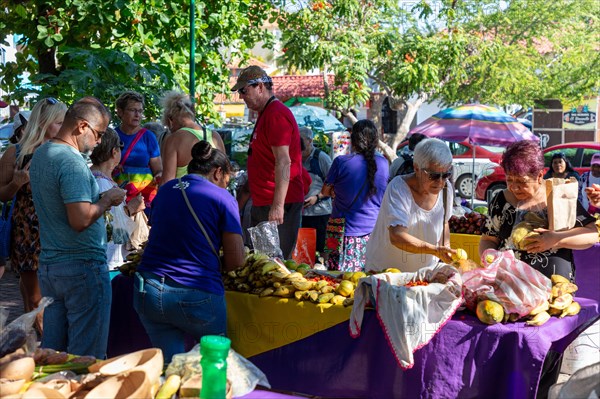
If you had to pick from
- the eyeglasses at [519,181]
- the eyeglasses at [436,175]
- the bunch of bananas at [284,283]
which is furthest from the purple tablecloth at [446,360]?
the eyeglasses at [436,175]

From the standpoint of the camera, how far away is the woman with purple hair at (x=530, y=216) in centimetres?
473

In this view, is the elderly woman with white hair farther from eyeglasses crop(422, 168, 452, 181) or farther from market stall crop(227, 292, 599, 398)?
market stall crop(227, 292, 599, 398)

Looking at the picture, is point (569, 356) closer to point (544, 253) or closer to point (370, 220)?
point (544, 253)

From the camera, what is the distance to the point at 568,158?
65.9 ft

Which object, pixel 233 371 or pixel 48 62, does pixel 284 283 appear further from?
pixel 48 62

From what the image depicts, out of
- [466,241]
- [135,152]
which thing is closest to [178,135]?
[135,152]

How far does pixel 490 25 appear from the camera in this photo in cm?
2378

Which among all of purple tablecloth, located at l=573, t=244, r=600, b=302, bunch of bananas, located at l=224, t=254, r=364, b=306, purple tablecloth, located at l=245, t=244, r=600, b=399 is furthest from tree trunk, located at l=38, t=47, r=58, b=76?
purple tablecloth, located at l=573, t=244, r=600, b=302

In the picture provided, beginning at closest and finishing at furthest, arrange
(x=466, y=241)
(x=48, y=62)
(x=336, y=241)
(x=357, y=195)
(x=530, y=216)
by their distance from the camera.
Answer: (x=530, y=216) < (x=357, y=195) < (x=336, y=241) < (x=466, y=241) < (x=48, y=62)

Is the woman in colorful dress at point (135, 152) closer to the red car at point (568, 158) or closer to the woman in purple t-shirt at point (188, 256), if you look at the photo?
the woman in purple t-shirt at point (188, 256)

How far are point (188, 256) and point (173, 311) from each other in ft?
0.96

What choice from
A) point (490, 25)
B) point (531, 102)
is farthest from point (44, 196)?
point (531, 102)

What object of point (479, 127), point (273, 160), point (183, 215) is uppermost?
point (479, 127)

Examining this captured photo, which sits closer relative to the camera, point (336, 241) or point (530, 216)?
point (530, 216)
